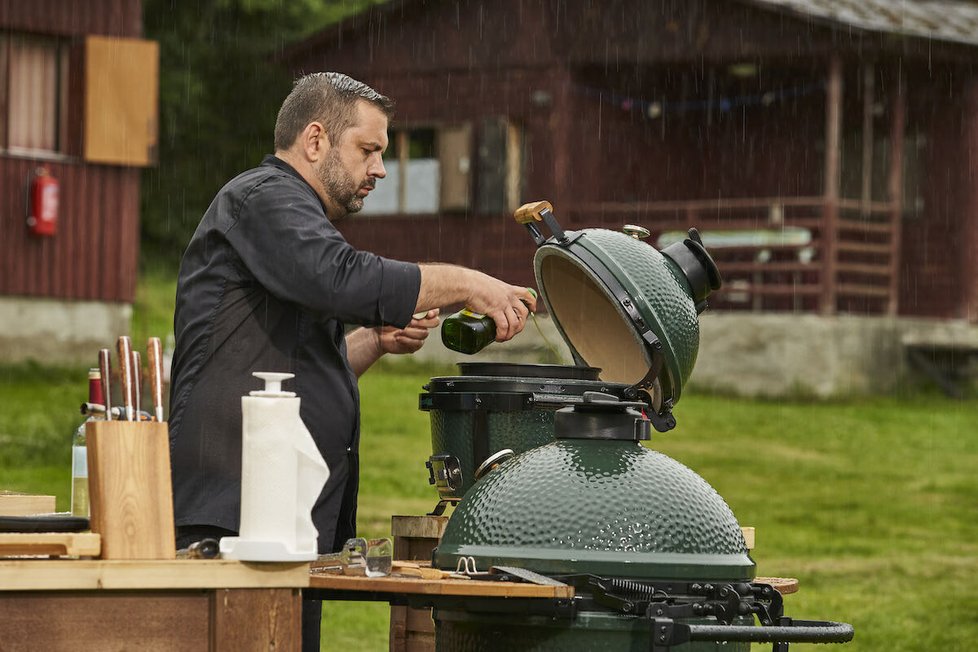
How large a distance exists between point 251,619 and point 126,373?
19.4 inches

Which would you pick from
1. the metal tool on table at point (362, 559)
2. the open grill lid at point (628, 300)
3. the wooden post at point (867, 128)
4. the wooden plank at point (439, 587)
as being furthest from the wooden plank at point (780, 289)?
the wooden plank at point (439, 587)

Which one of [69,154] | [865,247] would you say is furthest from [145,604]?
[865,247]

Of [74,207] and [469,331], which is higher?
[74,207]

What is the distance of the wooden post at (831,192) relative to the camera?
18.0 metres

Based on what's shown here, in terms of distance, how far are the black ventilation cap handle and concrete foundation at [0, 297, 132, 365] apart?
13566 millimetres

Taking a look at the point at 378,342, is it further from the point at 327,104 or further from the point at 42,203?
the point at 42,203

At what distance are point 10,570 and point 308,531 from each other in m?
0.49

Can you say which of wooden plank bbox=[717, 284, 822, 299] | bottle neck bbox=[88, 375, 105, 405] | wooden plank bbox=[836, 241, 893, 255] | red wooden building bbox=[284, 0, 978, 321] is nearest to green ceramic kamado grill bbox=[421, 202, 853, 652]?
bottle neck bbox=[88, 375, 105, 405]

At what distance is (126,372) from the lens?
2.96m

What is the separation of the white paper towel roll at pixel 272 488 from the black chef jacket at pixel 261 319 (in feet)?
2.43

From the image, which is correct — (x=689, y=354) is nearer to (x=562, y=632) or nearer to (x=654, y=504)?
(x=654, y=504)

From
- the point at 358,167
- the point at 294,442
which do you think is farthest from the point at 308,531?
the point at 358,167

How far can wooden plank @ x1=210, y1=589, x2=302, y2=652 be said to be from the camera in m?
2.82

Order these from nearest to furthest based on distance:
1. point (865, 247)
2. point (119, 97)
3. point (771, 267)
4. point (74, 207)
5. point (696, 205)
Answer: point (119, 97)
point (74, 207)
point (771, 267)
point (865, 247)
point (696, 205)
